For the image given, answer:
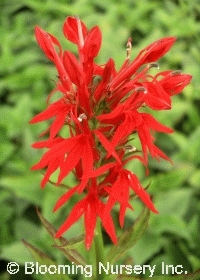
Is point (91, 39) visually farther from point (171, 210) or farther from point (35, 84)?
point (35, 84)

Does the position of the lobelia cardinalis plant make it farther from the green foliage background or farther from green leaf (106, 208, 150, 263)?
the green foliage background

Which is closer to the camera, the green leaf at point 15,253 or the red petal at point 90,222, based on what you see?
the red petal at point 90,222

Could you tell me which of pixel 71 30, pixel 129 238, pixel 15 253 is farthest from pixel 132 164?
pixel 71 30

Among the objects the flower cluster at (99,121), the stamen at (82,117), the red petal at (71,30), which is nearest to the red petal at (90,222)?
the flower cluster at (99,121)

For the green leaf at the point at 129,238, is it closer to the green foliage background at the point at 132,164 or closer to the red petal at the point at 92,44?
the red petal at the point at 92,44

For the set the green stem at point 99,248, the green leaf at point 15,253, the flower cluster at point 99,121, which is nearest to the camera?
Result: the flower cluster at point 99,121

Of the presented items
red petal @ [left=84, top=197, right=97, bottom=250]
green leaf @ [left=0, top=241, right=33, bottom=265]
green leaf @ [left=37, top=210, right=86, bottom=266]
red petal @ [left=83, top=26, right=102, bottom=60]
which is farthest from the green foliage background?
red petal @ [left=83, top=26, right=102, bottom=60]

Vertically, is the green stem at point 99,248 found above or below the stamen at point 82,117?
below
